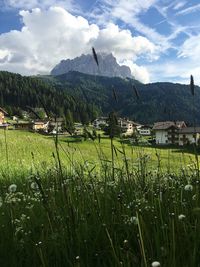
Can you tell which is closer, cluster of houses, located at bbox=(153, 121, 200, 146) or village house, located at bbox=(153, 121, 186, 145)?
cluster of houses, located at bbox=(153, 121, 200, 146)

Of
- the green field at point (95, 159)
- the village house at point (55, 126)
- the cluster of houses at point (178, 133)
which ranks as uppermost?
the village house at point (55, 126)

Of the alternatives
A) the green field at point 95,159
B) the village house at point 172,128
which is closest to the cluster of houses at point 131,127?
the village house at point 172,128

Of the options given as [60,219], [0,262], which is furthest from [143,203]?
[0,262]

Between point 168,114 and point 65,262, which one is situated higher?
point 168,114

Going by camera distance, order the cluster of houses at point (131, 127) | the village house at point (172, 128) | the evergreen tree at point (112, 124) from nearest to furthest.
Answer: the evergreen tree at point (112, 124)
the cluster of houses at point (131, 127)
the village house at point (172, 128)

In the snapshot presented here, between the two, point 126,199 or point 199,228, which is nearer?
point 199,228

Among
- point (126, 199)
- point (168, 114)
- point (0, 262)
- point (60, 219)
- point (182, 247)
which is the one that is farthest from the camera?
point (168, 114)

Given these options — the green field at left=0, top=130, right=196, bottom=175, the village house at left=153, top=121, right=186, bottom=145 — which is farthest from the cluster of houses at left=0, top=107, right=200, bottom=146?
the green field at left=0, top=130, right=196, bottom=175

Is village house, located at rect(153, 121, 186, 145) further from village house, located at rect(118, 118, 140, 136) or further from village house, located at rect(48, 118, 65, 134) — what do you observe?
village house, located at rect(48, 118, 65, 134)

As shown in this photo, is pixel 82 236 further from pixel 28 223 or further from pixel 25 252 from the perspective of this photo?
pixel 28 223

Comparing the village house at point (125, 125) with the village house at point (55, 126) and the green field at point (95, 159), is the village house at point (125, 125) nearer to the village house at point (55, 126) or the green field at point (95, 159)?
the green field at point (95, 159)

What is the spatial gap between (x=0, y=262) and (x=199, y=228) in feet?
6.00

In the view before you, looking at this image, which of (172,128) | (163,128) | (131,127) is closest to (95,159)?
(163,128)

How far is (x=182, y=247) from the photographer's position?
3.06 meters
